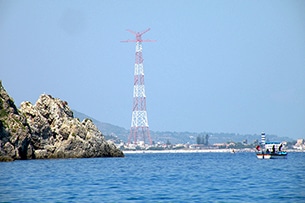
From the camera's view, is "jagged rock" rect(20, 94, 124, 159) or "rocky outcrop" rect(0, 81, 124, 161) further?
"jagged rock" rect(20, 94, 124, 159)

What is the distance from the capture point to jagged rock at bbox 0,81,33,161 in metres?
127

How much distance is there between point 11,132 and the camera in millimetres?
130625

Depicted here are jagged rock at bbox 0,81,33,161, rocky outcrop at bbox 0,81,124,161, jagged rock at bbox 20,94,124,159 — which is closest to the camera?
jagged rock at bbox 0,81,33,161

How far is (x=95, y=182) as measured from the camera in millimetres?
72500

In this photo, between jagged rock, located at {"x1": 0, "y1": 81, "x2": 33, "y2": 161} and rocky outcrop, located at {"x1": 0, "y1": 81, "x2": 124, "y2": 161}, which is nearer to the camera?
→ jagged rock, located at {"x1": 0, "y1": 81, "x2": 33, "y2": 161}

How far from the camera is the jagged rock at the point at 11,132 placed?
127 meters

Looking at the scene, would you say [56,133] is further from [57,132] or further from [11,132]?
[11,132]

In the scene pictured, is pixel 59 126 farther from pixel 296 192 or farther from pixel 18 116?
pixel 296 192

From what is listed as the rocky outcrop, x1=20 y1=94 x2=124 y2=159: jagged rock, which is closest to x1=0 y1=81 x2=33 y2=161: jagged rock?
the rocky outcrop

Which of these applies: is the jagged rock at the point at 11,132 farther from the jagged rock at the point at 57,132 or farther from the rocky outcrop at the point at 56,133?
the jagged rock at the point at 57,132

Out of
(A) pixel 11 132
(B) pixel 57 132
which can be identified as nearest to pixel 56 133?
(B) pixel 57 132

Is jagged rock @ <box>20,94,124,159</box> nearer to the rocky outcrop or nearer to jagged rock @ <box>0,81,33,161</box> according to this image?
the rocky outcrop

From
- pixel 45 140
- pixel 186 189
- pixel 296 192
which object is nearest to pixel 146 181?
pixel 186 189

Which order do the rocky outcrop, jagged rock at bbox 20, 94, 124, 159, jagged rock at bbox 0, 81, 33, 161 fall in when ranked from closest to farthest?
jagged rock at bbox 0, 81, 33, 161, the rocky outcrop, jagged rock at bbox 20, 94, 124, 159
